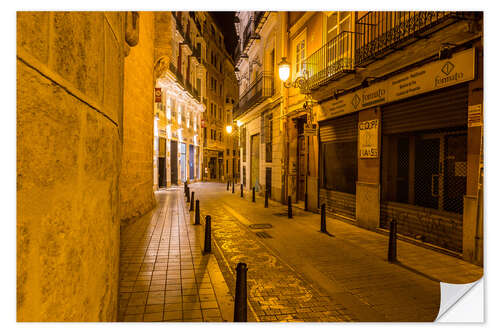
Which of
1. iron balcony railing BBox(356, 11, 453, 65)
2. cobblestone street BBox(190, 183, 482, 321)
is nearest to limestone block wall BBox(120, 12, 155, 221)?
cobblestone street BBox(190, 183, 482, 321)

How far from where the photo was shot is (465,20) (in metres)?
6.03

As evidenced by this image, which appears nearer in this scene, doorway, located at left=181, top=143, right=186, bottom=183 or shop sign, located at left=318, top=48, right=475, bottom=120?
shop sign, located at left=318, top=48, right=475, bottom=120

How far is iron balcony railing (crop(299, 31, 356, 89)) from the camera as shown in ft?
33.1

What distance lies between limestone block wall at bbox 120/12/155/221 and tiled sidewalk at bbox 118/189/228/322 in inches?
90.6

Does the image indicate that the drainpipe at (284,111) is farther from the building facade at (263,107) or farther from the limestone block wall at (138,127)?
the limestone block wall at (138,127)

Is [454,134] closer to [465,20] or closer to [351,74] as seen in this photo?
[465,20]

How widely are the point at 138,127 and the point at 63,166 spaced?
35.7ft

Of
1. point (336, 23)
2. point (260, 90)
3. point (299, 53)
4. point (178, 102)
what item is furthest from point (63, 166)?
point (178, 102)

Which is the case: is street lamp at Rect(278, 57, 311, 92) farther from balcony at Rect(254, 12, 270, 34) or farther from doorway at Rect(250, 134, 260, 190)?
doorway at Rect(250, 134, 260, 190)

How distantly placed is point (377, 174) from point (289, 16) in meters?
10.5

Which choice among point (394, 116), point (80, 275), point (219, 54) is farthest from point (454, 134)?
point (219, 54)

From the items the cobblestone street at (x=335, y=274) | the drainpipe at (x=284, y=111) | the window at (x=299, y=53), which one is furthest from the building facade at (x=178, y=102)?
the cobblestone street at (x=335, y=274)

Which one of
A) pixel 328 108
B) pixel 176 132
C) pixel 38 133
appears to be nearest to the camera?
pixel 38 133

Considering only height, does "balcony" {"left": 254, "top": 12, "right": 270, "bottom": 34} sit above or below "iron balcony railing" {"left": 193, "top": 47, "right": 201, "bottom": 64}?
below
